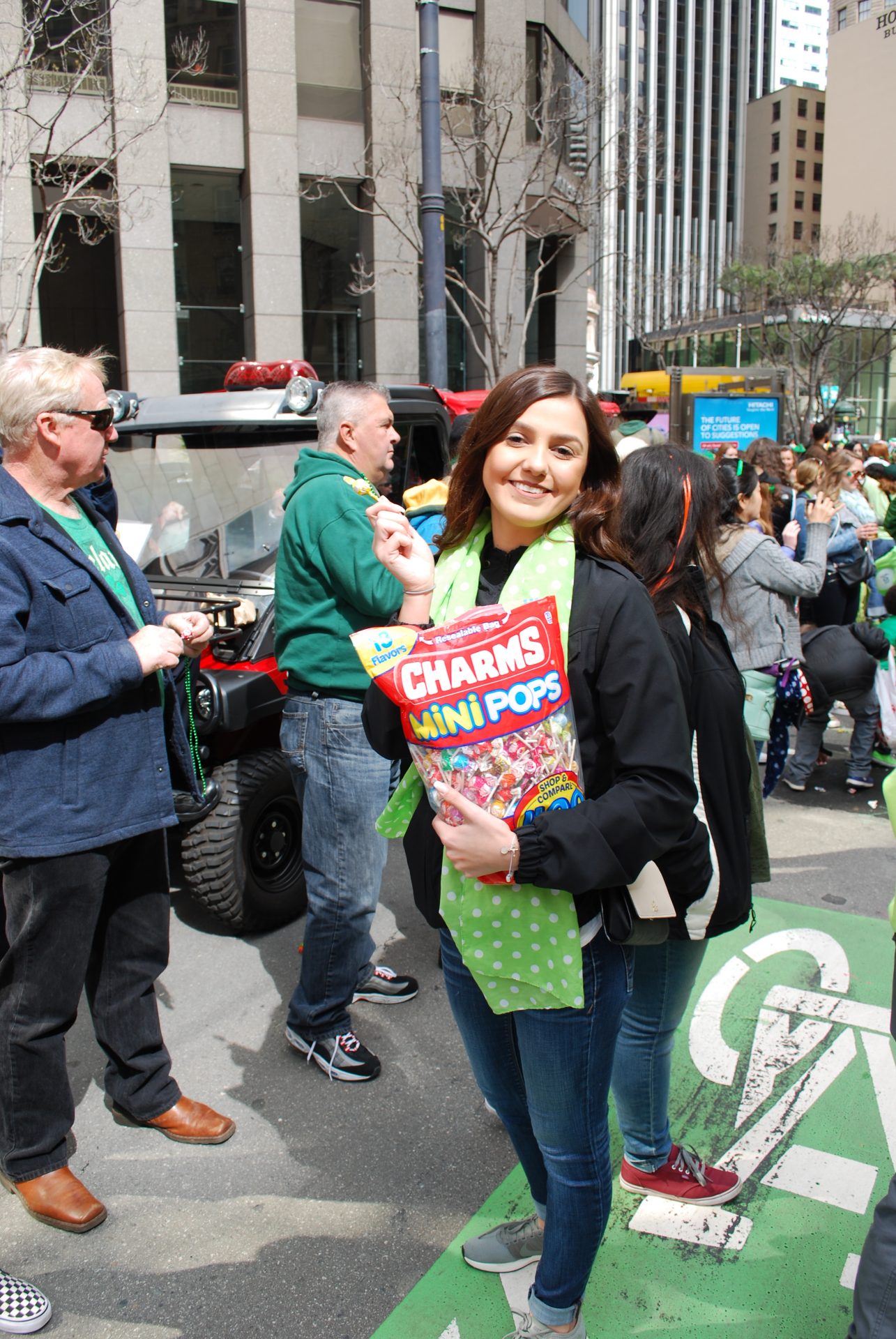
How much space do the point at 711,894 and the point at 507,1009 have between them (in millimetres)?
628

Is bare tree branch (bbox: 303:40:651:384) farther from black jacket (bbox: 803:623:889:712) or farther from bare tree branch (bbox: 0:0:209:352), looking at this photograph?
black jacket (bbox: 803:623:889:712)

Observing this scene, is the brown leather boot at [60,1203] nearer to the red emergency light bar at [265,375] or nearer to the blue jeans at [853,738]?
the red emergency light bar at [265,375]

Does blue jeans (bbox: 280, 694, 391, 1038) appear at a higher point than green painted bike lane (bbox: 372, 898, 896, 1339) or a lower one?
higher

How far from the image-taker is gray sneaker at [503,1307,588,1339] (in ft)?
6.50

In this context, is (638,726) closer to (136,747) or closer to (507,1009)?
(507,1009)

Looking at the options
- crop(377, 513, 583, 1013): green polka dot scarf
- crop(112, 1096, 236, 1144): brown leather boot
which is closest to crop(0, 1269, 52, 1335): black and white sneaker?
crop(112, 1096, 236, 1144): brown leather boot

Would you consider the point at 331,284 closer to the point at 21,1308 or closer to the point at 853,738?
the point at 853,738

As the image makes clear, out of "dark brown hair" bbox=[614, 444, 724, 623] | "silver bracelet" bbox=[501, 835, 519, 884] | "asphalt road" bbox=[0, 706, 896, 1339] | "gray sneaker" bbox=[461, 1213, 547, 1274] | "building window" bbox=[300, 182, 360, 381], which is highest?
"building window" bbox=[300, 182, 360, 381]

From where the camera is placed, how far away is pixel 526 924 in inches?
67.6

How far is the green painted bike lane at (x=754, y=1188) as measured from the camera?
2.26 meters

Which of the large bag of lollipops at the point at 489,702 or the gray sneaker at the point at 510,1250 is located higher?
the large bag of lollipops at the point at 489,702

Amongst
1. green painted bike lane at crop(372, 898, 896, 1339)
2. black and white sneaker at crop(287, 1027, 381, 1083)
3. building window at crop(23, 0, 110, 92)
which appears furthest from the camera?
building window at crop(23, 0, 110, 92)

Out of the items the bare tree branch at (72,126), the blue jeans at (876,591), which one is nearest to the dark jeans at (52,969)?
the blue jeans at (876,591)

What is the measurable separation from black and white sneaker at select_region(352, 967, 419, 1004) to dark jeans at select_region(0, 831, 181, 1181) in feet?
3.43
